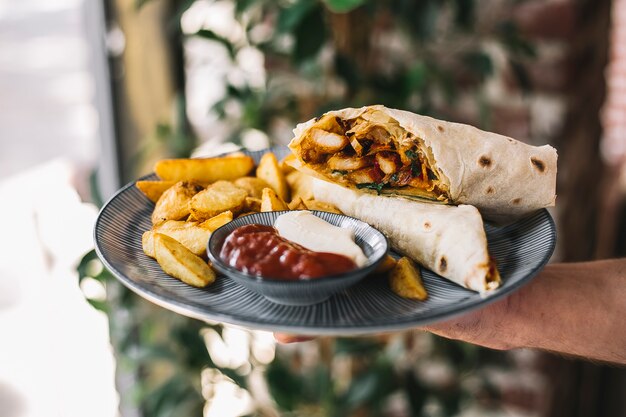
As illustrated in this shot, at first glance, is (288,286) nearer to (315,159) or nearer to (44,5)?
(315,159)

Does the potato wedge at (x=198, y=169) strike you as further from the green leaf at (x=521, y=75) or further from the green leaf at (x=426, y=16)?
the green leaf at (x=521, y=75)

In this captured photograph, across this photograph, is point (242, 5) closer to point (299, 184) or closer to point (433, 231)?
point (299, 184)

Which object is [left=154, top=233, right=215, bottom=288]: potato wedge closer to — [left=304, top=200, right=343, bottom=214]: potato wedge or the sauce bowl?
the sauce bowl

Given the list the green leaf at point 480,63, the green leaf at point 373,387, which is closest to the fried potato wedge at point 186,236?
the green leaf at point 373,387

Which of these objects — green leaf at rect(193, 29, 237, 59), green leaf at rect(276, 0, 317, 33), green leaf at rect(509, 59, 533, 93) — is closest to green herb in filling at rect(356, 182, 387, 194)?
green leaf at rect(276, 0, 317, 33)

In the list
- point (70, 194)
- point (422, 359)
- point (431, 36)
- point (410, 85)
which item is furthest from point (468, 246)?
point (70, 194)

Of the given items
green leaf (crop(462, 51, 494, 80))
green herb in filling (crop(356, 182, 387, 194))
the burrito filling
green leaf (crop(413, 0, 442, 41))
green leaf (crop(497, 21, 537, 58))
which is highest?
green leaf (crop(413, 0, 442, 41))
